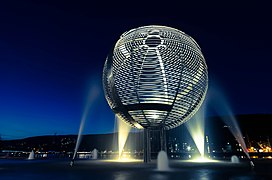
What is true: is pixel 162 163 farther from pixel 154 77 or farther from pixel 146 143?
pixel 154 77

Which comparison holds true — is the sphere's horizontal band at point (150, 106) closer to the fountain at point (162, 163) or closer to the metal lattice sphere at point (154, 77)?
the metal lattice sphere at point (154, 77)

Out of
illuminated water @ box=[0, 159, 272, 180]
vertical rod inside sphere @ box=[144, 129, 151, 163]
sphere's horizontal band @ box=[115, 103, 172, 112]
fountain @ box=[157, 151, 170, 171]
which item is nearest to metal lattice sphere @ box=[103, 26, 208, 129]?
sphere's horizontal band @ box=[115, 103, 172, 112]

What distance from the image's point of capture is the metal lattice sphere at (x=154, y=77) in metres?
15.9

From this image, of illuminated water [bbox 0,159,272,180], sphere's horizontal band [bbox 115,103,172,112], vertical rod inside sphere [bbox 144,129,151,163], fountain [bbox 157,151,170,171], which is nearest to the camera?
illuminated water [bbox 0,159,272,180]

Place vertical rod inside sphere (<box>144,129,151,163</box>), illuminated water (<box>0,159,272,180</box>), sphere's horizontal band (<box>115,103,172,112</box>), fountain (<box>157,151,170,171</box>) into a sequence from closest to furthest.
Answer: illuminated water (<box>0,159,272,180</box>)
fountain (<box>157,151,170,171</box>)
sphere's horizontal band (<box>115,103,172,112</box>)
vertical rod inside sphere (<box>144,129,151,163</box>)

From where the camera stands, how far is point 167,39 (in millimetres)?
16688

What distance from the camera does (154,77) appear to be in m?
15.8

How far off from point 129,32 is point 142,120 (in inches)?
268

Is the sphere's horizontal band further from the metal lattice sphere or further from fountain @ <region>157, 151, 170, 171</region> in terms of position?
fountain @ <region>157, 151, 170, 171</region>

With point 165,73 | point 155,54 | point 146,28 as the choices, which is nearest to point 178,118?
point 165,73

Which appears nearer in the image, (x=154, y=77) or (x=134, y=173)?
(x=134, y=173)

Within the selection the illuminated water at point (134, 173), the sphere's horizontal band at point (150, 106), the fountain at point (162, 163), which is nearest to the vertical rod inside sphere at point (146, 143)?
the sphere's horizontal band at point (150, 106)

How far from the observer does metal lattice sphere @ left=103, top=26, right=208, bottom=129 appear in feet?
52.1

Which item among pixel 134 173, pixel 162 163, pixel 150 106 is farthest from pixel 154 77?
pixel 134 173
